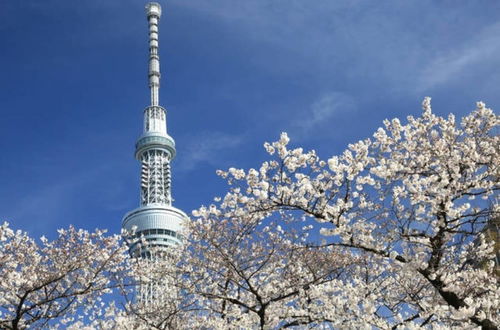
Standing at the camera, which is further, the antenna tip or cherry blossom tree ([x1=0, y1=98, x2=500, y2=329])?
the antenna tip

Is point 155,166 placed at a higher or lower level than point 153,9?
lower

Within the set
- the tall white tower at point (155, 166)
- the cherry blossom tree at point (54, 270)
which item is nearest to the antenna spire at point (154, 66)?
the tall white tower at point (155, 166)

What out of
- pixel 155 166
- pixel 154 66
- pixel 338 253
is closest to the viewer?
pixel 338 253

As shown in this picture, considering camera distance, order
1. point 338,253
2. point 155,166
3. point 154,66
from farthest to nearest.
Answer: point 154,66 → point 155,166 → point 338,253

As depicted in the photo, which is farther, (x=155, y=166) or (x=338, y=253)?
(x=155, y=166)

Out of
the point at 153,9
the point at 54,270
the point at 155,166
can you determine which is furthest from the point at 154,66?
the point at 54,270

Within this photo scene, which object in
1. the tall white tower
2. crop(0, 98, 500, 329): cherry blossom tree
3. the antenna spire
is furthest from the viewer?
the antenna spire

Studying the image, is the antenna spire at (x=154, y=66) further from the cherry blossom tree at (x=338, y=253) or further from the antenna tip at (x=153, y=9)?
the cherry blossom tree at (x=338, y=253)

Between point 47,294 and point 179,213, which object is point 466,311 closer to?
point 47,294

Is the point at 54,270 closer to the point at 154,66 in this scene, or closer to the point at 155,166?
the point at 155,166

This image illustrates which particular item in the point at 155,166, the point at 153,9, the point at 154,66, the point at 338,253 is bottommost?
the point at 338,253

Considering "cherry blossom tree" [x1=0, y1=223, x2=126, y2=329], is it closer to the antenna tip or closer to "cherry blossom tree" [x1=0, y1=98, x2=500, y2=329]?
"cherry blossom tree" [x1=0, y1=98, x2=500, y2=329]

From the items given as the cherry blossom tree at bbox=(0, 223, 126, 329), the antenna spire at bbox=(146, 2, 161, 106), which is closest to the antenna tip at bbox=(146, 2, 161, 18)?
the antenna spire at bbox=(146, 2, 161, 106)

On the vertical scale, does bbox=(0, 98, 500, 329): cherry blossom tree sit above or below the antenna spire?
below
